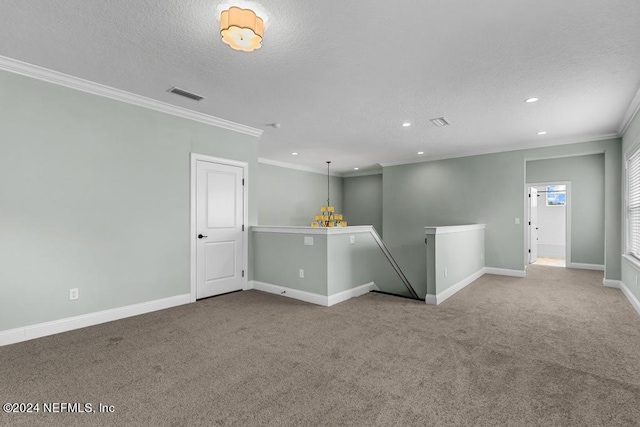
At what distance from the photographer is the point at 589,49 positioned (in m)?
2.76

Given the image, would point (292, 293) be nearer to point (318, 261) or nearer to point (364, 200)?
point (318, 261)

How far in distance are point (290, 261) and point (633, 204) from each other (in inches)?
203

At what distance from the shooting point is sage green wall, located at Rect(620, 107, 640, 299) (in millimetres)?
4164

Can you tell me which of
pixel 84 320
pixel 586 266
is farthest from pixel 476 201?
pixel 84 320

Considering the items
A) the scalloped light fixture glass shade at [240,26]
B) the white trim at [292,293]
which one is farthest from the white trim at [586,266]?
the scalloped light fixture glass shade at [240,26]

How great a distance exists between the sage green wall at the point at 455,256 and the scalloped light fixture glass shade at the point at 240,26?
3.35 metres

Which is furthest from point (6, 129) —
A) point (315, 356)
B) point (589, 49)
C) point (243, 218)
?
point (589, 49)

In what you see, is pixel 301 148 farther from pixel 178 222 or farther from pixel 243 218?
pixel 178 222

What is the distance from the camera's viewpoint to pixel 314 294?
174 inches

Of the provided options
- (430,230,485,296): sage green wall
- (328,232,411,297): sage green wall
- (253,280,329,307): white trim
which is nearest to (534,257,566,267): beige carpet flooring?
(430,230,485,296): sage green wall

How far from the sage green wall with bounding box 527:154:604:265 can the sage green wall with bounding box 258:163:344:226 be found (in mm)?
6199

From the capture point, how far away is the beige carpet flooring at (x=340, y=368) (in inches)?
75.7

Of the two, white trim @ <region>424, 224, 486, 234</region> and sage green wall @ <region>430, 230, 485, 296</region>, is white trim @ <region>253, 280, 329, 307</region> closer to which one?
sage green wall @ <region>430, 230, 485, 296</region>

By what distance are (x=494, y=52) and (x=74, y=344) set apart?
4.68 meters
